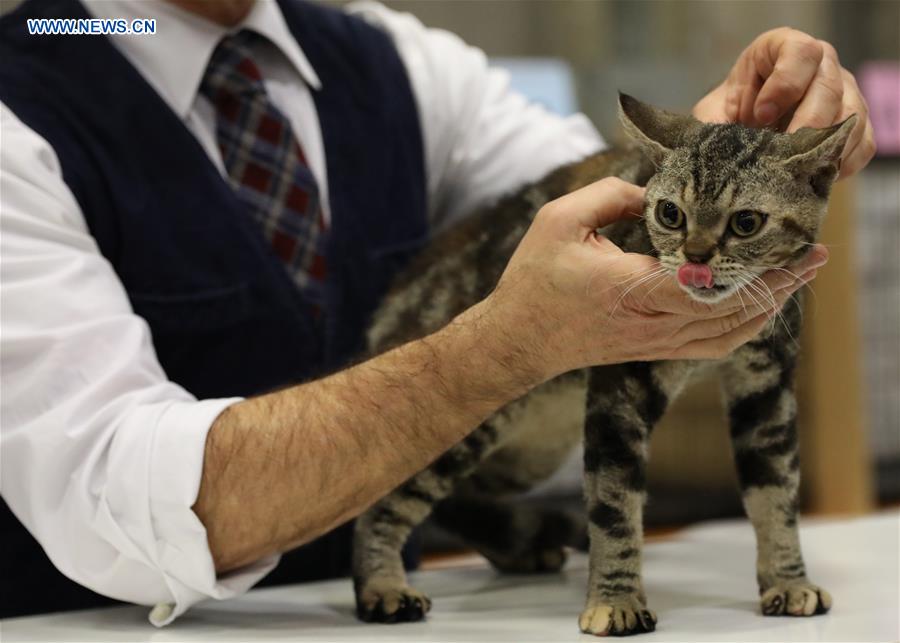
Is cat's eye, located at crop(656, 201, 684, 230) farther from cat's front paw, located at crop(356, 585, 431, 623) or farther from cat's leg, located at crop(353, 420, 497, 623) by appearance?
cat's front paw, located at crop(356, 585, 431, 623)

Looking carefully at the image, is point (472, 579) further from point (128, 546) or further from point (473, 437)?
point (128, 546)

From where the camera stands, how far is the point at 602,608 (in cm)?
127

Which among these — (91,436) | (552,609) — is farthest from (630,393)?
(91,436)

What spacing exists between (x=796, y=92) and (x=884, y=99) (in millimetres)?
2224

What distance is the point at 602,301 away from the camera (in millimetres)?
1163

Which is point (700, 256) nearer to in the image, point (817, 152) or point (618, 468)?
point (817, 152)

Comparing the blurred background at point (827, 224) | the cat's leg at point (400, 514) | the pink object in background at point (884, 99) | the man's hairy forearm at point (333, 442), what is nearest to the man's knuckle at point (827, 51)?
the man's hairy forearm at point (333, 442)

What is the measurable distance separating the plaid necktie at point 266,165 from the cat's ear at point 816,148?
806 mm

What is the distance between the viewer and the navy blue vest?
158 cm

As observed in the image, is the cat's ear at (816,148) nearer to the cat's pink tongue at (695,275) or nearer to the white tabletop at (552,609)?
the cat's pink tongue at (695,275)

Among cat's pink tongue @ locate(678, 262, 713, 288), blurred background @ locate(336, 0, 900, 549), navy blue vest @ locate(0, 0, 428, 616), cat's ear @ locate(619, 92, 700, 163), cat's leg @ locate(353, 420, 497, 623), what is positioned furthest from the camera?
blurred background @ locate(336, 0, 900, 549)

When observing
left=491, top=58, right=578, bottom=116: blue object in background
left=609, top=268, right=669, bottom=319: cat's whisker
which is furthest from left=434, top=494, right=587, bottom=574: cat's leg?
left=491, top=58, right=578, bottom=116: blue object in background

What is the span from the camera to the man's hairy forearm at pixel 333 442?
1333 millimetres

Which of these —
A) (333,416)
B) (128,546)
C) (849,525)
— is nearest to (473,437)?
(333,416)
